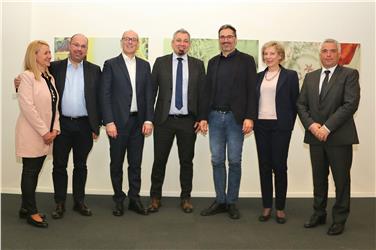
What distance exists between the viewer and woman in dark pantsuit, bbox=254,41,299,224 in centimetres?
354

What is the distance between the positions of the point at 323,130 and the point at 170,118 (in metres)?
1.46

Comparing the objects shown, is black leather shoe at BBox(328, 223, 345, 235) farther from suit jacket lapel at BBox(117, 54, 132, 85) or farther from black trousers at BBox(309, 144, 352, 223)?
suit jacket lapel at BBox(117, 54, 132, 85)

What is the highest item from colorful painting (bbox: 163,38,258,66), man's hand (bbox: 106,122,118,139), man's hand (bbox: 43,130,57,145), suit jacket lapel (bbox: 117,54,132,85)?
colorful painting (bbox: 163,38,258,66)

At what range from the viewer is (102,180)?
475 cm

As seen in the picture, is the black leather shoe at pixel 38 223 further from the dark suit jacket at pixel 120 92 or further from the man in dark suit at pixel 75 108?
the dark suit jacket at pixel 120 92

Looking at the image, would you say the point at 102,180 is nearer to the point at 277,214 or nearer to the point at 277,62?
the point at 277,214

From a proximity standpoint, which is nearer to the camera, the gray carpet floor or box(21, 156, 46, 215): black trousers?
the gray carpet floor

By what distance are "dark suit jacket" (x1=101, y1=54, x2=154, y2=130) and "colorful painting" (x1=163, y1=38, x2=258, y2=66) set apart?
1.02 m

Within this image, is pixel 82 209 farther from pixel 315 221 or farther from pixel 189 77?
pixel 315 221

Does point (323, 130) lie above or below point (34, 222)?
above

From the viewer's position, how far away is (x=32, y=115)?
3.25m

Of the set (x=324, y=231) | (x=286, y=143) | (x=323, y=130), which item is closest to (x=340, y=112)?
(x=323, y=130)

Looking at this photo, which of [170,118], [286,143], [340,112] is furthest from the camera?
[170,118]

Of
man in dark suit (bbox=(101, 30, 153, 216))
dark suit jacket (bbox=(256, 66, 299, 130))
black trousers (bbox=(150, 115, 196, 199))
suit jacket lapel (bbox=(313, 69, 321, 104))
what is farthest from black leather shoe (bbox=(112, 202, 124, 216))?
suit jacket lapel (bbox=(313, 69, 321, 104))
